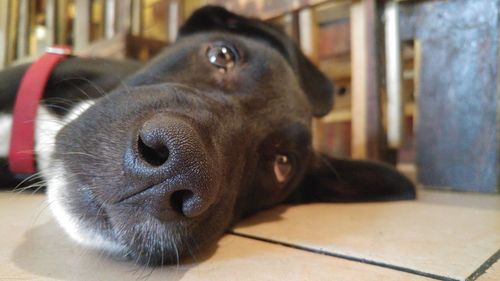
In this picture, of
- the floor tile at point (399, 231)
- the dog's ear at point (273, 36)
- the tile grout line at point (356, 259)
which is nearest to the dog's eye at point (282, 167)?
the floor tile at point (399, 231)

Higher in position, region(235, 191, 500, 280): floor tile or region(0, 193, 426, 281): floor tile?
region(0, 193, 426, 281): floor tile

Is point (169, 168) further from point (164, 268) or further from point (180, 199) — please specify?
point (164, 268)

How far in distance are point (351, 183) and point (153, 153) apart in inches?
42.3

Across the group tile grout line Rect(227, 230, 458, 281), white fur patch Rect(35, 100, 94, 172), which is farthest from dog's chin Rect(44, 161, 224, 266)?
white fur patch Rect(35, 100, 94, 172)

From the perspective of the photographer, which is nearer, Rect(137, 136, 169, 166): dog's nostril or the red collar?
Rect(137, 136, 169, 166): dog's nostril

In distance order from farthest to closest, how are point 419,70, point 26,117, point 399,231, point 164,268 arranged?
point 419,70 < point 26,117 < point 399,231 < point 164,268

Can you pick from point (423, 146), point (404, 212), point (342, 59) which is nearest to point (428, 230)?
point (404, 212)

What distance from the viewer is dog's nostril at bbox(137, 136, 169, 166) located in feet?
2.24

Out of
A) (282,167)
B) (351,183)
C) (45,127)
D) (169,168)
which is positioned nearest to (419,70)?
(351,183)

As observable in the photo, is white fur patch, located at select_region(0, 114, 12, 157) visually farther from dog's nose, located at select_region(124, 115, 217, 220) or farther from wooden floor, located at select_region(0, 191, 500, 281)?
dog's nose, located at select_region(124, 115, 217, 220)

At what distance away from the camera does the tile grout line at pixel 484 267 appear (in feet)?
2.53

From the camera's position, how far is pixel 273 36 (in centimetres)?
159

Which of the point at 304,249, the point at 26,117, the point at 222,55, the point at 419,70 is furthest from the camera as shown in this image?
the point at 419,70

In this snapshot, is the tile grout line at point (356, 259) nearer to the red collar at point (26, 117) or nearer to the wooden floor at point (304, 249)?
the wooden floor at point (304, 249)
